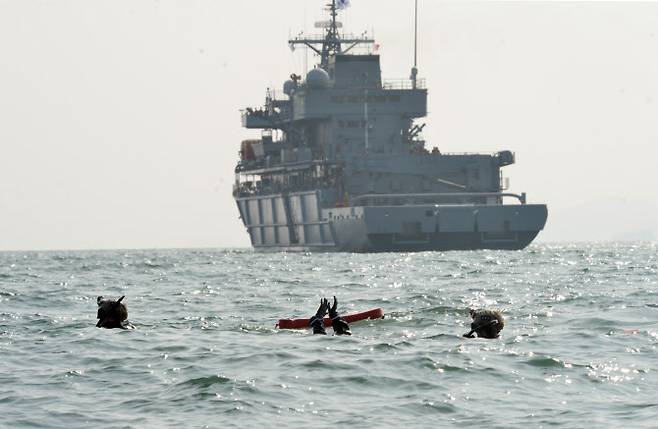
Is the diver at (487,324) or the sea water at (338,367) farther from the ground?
the diver at (487,324)

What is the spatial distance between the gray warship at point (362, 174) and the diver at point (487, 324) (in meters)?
80.4

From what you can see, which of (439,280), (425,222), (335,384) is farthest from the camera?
(425,222)

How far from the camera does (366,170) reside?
122 metres

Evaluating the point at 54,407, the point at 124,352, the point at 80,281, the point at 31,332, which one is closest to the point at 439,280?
the point at 80,281

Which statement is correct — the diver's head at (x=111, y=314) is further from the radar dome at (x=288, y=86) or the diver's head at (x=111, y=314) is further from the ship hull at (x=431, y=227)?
the radar dome at (x=288, y=86)

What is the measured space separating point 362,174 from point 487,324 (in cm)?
9531

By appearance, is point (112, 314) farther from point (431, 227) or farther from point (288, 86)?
point (288, 86)

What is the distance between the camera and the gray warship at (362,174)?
11012 centimetres

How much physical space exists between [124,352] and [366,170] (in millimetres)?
96956

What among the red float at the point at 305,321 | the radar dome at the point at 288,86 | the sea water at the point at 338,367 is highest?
the radar dome at the point at 288,86

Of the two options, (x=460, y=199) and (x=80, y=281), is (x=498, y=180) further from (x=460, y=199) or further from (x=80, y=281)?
(x=80, y=281)

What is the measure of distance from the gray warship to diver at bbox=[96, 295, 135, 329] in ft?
257

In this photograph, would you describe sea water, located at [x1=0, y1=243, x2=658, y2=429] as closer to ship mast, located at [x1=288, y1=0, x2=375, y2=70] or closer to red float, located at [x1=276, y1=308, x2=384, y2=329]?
red float, located at [x1=276, y1=308, x2=384, y2=329]

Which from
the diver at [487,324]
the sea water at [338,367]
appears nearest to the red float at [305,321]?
the sea water at [338,367]
